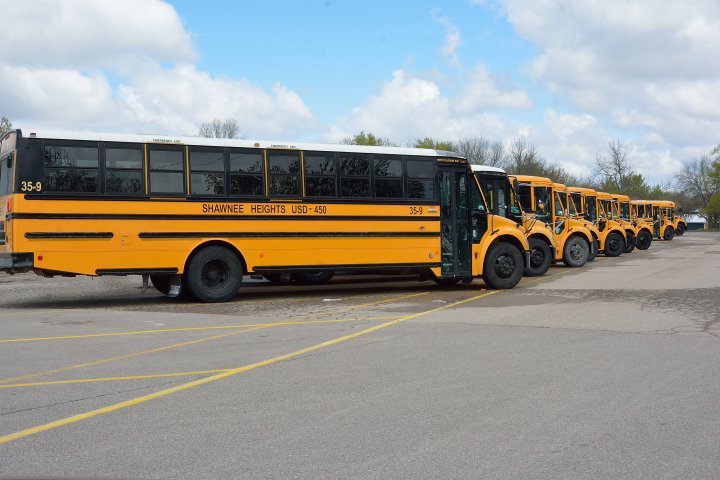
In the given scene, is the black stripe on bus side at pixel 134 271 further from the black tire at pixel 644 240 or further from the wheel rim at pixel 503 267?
the black tire at pixel 644 240

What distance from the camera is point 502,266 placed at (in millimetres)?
17062

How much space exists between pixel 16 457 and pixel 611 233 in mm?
28942

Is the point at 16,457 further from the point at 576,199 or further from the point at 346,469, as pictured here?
the point at 576,199

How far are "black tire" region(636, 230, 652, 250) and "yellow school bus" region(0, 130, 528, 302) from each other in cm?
2284

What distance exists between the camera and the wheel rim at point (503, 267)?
1705 centimetres

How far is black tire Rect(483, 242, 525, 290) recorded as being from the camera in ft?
55.5

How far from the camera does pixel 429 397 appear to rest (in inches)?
247

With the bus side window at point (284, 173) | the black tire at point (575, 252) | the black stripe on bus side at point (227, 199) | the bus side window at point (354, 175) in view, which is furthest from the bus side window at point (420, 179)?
the black tire at point (575, 252)

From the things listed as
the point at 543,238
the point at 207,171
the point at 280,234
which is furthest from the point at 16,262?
the point at 543,238

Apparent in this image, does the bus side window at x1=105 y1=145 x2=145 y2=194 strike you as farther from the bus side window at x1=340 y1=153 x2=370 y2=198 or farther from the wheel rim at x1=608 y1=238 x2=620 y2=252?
the wheel rim at x1=608 y1=238 x2=620 y2=252

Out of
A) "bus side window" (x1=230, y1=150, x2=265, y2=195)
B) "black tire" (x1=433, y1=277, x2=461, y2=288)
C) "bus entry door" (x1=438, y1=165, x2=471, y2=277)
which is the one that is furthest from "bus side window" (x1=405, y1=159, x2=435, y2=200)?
"bus side window" (x1=230, y1=150, x2=265, y2=195)

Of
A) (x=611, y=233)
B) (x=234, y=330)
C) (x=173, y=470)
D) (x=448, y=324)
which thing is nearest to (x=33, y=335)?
(x=234, y=330)

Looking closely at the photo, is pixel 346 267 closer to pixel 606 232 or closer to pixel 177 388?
pixel 177 388

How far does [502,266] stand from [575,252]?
8363mm
